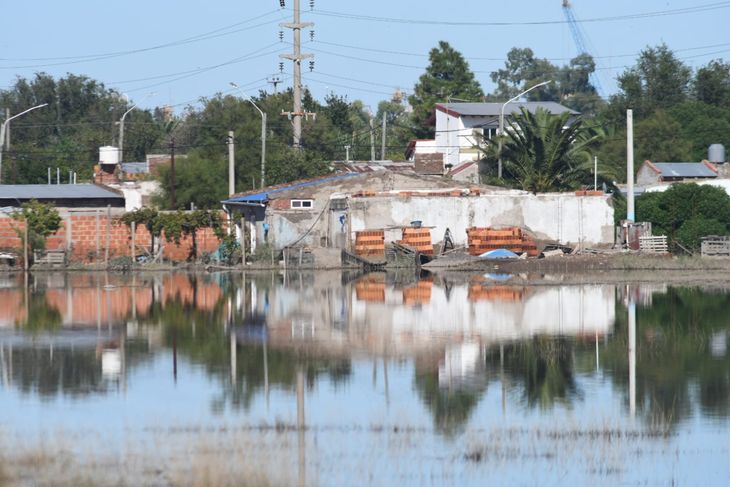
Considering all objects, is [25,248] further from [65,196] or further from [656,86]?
[656,86]

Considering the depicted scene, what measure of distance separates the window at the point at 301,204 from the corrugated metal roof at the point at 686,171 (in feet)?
94.1

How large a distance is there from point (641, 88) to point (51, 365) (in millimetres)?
96306

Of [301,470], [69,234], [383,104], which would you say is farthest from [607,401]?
[383,104]

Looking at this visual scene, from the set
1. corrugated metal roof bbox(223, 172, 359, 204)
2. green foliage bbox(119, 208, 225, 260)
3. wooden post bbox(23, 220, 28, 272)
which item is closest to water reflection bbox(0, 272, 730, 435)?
wooden post bbox(23, 220, 28, 272)

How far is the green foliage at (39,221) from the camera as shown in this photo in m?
48.0

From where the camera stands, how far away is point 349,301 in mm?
31000

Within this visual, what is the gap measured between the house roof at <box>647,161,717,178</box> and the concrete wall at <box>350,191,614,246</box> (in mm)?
23377

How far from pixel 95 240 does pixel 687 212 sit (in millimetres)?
24168

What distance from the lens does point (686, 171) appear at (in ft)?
236

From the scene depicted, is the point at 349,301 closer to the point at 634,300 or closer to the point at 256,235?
the point at 634,300

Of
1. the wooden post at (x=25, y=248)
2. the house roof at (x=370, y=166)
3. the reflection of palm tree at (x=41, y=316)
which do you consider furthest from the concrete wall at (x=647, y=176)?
the reflection of palm tree at (x=41, y=316)

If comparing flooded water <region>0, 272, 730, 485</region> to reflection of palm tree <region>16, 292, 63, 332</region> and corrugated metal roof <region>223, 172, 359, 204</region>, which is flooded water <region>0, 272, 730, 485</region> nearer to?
reflection of palm tree <region>16, 292, 63, 332</region>

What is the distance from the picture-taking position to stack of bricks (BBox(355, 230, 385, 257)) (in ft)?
152

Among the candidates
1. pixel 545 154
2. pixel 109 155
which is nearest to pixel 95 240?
pixel 545 154
